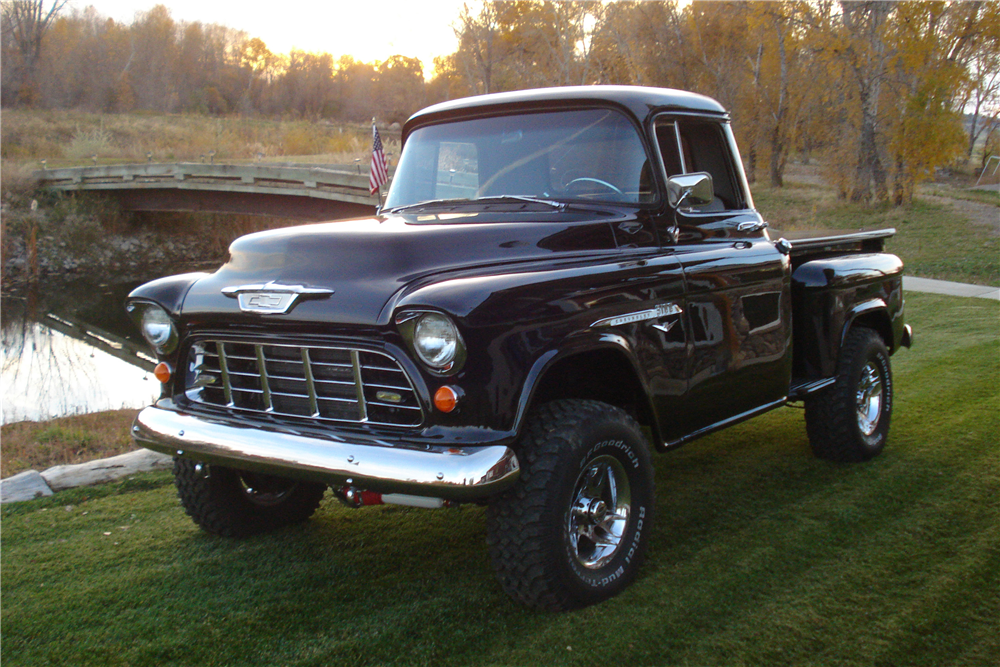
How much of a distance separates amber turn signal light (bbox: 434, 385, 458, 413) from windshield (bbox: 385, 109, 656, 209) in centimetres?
142

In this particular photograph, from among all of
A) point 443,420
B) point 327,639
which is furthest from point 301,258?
point 327,639

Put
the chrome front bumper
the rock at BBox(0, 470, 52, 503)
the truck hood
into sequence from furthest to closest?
1. the rock at BBox(0, 470, 52, 503)
2. the truck hood
3. the chrome front bumper

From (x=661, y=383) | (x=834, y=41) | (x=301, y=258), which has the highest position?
(x=834, y=41)

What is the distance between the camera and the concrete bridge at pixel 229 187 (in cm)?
2428

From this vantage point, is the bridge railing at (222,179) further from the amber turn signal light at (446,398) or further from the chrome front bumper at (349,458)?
the amber turn signal light at (446,398)

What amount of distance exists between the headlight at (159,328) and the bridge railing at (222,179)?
19.0 metres

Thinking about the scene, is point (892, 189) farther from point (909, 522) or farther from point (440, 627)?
point (440, 627)

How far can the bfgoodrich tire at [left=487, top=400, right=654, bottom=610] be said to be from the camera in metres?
2.94

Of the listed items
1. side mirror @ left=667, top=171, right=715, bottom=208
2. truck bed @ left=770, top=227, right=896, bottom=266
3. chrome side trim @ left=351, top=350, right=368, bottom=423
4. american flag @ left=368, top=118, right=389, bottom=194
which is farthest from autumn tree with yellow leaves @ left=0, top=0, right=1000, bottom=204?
chrome side trim @ left=351, top=350, right=368, bottom=423

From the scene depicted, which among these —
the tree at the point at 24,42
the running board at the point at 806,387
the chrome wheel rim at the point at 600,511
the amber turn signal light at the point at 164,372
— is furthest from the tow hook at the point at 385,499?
the tree at the point at 24,42

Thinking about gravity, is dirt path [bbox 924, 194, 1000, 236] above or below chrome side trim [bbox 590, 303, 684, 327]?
below

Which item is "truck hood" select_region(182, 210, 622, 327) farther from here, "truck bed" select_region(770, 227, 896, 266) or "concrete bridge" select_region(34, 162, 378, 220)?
"concrete bridge" select_region(34, 162, 378, 220)

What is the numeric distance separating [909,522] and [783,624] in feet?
4.45

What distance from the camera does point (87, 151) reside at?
40125mm
